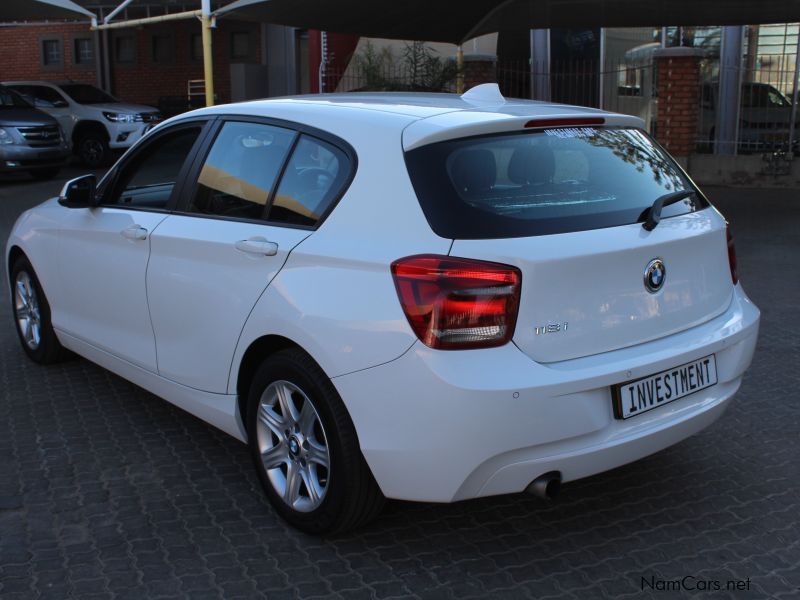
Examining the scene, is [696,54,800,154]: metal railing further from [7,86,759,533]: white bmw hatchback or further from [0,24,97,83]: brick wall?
[0,24,97,83]: brick wall

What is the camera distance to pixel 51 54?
28953 mm

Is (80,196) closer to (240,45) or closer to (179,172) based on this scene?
(179,172)

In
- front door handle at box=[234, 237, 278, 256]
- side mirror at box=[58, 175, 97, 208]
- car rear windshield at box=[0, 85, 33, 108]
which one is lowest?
front door handle at box=[234, 237, 278, 256]

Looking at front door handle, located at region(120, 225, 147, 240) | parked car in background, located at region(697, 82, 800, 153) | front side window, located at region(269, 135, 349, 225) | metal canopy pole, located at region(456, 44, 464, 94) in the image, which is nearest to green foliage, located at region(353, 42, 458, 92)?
metal canopy pole, located at region(456, 44, 464, 94)

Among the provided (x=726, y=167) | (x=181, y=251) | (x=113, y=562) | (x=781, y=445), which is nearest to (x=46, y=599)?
(x=113, y=562)

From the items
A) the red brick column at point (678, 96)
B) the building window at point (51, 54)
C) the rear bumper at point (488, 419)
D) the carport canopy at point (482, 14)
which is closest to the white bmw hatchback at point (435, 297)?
the rear bumper at point (488, 419)

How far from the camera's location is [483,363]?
10.3 feet

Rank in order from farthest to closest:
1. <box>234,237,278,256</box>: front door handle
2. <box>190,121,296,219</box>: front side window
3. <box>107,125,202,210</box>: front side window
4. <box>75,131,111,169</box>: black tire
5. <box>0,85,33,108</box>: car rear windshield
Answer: <box>75,131,111,169</box>: black tire → <box>0,85,33,108</box>: car rear windshield → <box>107,125,202,210</box>: front side window → <box>190,121,296,219</box>: front side window → <box>234,237,278,256</box>: front door handle

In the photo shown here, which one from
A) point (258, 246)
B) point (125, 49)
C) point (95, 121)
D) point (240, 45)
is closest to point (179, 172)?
point (258, 246)

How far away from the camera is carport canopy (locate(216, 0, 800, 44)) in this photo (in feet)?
44.4

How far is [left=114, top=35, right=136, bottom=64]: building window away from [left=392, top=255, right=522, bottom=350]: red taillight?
87.4 ft

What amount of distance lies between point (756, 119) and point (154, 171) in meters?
13.8

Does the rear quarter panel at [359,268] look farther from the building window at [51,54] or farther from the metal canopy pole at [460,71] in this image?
the building window at [51,54]

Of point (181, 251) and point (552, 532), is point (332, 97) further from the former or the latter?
point (552, 532)
